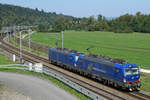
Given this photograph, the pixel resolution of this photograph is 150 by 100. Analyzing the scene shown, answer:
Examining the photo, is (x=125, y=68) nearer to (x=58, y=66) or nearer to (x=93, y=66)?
(x=93, y=66)

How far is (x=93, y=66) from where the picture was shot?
33250 millimetres

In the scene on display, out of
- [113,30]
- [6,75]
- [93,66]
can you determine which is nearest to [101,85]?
[93,66]

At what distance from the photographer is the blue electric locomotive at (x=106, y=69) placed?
2698cm

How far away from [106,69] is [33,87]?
32.5 ft

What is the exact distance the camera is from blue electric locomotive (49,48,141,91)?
2698 centimetres

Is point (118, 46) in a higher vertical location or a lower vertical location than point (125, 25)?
lower

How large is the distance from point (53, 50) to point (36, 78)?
1795cm

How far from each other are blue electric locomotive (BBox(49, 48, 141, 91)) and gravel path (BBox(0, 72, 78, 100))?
710 cm

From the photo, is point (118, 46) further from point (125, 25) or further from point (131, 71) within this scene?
point (125, 25)

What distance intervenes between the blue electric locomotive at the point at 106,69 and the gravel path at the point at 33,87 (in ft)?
23.3

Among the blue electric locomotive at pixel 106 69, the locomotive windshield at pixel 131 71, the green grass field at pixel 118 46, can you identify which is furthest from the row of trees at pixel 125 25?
the locomotive windshield at pixel 131 71

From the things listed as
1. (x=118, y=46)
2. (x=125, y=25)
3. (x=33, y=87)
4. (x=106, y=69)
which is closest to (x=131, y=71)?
(x=106, y=69)

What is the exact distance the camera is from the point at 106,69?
→ 2997 cm

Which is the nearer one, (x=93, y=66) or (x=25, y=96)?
(x=25, y=96)
